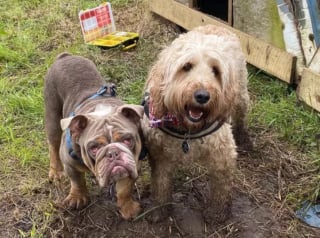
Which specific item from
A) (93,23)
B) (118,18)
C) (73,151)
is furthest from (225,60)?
(118,18)

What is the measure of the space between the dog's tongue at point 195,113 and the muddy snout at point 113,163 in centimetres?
44

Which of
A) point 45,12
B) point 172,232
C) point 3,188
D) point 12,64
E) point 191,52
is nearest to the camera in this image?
point 191,52

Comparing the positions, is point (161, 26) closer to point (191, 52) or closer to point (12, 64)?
point (12, 64)

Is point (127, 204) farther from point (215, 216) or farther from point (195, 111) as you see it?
point (195, 111)

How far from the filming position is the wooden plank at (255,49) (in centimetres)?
511

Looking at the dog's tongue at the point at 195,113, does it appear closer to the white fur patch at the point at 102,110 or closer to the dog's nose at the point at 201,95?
the dog's nose at the point at 201,95

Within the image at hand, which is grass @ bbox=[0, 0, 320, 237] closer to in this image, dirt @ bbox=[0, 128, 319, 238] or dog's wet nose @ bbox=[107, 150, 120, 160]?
dirt @ bbox=[0, 128, 319, 238]

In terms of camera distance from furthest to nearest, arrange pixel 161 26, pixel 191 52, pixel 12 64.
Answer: pixel 161 26 → pixel 12 64 → pixel 191 52

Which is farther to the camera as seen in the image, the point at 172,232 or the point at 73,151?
the point at 172,232

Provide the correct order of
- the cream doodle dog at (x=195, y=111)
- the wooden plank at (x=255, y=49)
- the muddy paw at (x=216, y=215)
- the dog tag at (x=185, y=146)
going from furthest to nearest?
1. the wooden plank at (x=255, y=49)
2. the muddy paw at (x=216, y=215)
3. the dog tag at (x=185, y=146)
4. the cream doodle dog at (x=195, y=111)

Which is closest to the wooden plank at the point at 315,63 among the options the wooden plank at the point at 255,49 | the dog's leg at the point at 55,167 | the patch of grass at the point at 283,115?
the wooden plank at the point at 255,49

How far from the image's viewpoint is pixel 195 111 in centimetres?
303

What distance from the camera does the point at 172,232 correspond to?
3.69 metres

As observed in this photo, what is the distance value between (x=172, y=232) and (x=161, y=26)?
142 inches
